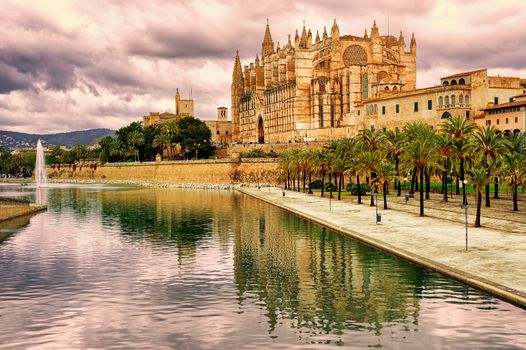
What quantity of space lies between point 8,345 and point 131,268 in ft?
37.6

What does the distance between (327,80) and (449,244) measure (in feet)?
319

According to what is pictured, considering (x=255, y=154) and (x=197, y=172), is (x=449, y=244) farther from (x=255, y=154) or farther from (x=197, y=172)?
(x=197, y=172)

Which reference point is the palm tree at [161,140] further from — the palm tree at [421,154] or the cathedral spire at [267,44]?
the palm tree at [421,154]

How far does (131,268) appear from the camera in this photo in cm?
2753

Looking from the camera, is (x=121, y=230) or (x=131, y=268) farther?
(x=121, y=230)

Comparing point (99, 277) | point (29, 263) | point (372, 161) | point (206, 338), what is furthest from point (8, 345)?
point (372, 161)

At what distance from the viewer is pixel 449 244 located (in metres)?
30.3

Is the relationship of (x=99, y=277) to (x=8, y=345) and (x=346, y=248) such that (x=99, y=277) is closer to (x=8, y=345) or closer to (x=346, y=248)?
(x=8, y=345)

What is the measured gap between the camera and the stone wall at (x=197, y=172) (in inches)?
4390

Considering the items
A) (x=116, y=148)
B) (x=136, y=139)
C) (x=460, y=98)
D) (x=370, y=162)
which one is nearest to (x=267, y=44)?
(x=136, y=139)

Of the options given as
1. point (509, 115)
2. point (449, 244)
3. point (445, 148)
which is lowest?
point (449, 244)

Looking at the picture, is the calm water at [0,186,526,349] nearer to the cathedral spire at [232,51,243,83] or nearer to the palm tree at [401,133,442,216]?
the palm tree at [401,133,442,216]

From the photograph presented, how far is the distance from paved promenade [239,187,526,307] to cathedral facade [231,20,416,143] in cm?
5984

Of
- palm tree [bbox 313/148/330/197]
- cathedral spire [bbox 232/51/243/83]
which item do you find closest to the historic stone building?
palm tree [bbox 313/148/330/197]
